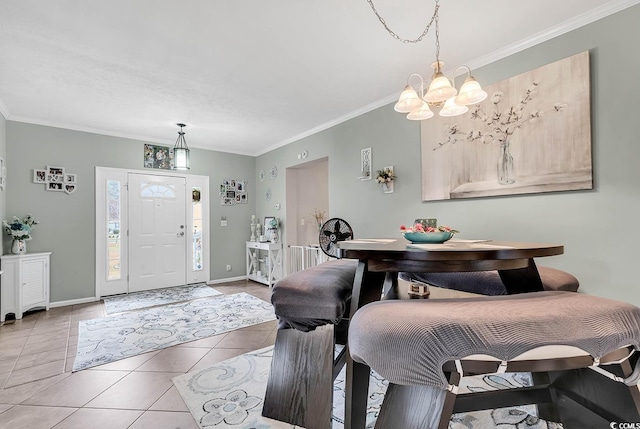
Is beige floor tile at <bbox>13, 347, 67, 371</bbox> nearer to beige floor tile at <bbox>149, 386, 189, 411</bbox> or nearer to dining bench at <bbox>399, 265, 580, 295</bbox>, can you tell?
beige floor tile at <bbox>149, 386, 189, 411</bbox>

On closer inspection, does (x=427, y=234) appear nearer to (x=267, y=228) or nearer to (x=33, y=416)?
(x=33, y=416)

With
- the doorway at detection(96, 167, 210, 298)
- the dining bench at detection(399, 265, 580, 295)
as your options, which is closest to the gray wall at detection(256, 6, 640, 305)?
the dining bench at detection(399, 265, 580, 295)

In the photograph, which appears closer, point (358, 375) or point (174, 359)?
point (358, 375)

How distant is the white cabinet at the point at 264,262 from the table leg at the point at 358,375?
372cm

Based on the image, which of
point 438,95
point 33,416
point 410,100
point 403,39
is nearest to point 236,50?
point 403,39

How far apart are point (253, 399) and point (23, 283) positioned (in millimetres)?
3435

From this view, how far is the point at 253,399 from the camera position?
1.80 metres

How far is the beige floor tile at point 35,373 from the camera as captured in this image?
2.07m

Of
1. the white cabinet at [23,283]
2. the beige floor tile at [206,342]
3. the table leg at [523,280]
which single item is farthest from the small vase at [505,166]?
the white cabinet at [23,283]

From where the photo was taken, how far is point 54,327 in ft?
10.5

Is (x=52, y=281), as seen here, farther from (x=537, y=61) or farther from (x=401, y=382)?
(x=537, y=61)

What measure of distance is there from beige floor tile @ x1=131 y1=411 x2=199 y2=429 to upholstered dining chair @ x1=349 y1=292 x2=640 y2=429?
1210 millimetres

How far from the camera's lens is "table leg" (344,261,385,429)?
1.32 metres

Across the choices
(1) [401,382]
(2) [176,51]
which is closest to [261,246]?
(2) [176,51]
